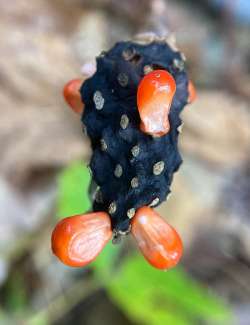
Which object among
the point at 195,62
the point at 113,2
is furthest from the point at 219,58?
the point at 113,2

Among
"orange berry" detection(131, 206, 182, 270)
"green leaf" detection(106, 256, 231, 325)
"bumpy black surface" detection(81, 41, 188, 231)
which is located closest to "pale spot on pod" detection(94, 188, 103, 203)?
"bumpy black surface" detection(81, 41, 188, 231)

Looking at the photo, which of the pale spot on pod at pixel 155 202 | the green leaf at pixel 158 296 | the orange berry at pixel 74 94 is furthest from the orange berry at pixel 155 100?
the green leaf at pixel 158 296

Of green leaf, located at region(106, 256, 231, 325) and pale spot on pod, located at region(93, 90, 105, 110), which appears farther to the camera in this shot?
green leaf, located at region(106, 256, 231, 325)

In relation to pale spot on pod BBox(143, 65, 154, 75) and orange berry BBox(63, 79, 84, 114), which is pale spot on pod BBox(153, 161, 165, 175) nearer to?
pale spot on pod BBox(143, 65, 154, 75)

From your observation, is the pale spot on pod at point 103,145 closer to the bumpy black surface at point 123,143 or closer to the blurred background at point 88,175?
the bumpy black surface at point 123,143

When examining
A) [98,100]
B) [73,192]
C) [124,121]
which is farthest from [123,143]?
[73,192]

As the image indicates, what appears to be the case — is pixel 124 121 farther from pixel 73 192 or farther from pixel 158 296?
pixel 158 296
